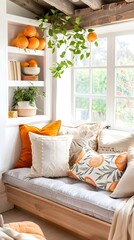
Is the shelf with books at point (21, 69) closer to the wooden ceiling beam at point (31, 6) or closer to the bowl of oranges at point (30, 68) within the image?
the bowl of oranges at point (30, 68)

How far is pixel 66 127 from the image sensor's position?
368 centimetres

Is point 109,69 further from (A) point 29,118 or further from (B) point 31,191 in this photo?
(B) point 31,191

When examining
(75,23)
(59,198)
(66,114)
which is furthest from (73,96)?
(59,198)

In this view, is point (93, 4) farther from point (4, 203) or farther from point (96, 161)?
point (4, 203)

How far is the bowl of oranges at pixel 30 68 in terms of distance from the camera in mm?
3707

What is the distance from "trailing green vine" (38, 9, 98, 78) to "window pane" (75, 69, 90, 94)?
27 cm

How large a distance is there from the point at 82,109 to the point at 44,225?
1.55 m

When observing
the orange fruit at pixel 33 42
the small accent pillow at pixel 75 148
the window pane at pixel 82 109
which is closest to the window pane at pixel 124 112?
the window pane at pixel 82 109

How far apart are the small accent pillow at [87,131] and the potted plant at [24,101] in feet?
1.47

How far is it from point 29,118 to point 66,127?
0.44m

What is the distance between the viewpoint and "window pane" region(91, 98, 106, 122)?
3876 millimetres

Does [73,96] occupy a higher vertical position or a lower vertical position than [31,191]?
higher

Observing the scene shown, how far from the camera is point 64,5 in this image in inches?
135

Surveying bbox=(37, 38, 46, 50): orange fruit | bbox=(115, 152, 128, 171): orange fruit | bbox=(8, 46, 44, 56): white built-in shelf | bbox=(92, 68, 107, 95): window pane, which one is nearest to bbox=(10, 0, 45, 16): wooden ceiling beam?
bbox=(37, 38, 46, 50): orange fruit
